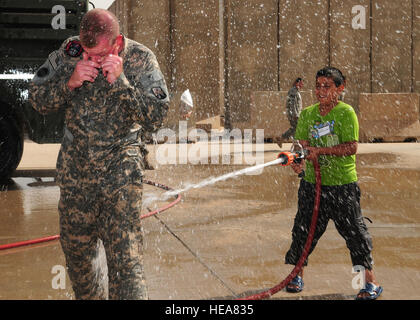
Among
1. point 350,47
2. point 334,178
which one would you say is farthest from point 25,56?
point 350,47

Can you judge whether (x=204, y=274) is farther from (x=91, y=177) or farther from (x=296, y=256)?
(x=91, y=177)

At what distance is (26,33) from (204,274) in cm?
660

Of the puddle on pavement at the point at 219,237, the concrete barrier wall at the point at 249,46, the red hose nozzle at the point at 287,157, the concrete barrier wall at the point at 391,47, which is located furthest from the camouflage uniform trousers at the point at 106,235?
the concrete barrier wall at the point at 391,47

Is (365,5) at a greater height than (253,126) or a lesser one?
greater

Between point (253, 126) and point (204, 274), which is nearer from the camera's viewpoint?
point (204, 274)

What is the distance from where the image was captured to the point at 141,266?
2.79 metres

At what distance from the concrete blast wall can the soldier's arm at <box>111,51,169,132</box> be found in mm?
19870

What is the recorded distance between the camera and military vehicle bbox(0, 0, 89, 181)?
9.21 m

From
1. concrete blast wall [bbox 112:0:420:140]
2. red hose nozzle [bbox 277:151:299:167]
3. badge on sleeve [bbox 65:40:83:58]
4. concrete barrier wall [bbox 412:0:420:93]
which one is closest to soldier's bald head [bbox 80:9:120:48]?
badge on sleeve [bbox 65:40:83:58]

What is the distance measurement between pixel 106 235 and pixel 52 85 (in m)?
0.79

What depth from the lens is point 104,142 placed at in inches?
111

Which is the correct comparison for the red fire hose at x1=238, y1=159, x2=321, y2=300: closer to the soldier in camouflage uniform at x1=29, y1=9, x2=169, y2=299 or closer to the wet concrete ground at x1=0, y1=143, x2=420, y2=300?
the wet concrete ground at x1=0, y1=143, x2=420, y2=300

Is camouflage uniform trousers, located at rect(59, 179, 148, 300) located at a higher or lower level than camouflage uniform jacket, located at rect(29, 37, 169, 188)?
lower
